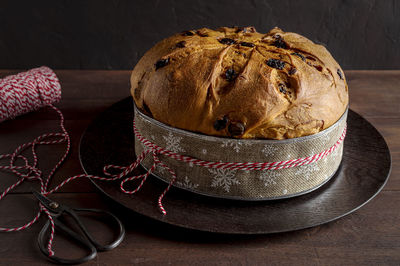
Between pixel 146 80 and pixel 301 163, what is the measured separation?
39 centimetres

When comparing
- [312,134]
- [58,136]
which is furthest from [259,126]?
[58,136]

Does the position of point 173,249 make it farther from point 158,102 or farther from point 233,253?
point 158,102

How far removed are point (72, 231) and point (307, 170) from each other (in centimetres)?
50

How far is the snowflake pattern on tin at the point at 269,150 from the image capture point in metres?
0.86

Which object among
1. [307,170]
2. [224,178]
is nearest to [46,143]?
[224,178]

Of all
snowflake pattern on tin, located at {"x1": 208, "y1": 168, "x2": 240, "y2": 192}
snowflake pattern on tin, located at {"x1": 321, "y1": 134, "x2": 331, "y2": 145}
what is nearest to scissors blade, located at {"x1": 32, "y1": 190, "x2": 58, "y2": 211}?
snowflake pattern on tin, located at {"x1": 208, "y1": 168, "x2": 240, "y2": 192}

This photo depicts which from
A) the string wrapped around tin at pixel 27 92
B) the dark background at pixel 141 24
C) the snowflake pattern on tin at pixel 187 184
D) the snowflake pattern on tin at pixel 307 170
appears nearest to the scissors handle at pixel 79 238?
the snowflake pattern on tin at pixel 187 184

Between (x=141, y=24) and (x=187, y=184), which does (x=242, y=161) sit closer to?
(x=187, y=184)

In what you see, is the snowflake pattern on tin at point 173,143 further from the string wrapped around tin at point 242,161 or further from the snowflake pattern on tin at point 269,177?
the snowflake pattern on tin at point 269,177

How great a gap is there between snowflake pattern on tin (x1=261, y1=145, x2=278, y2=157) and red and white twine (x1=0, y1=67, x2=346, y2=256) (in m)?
0.02

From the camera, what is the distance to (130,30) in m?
1.73

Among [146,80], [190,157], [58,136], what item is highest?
[146,80]

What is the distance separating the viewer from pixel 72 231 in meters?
0.84

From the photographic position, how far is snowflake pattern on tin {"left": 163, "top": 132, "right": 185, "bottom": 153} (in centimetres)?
90
